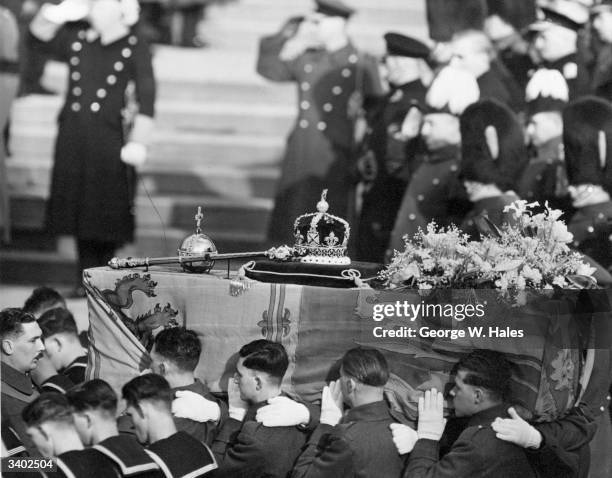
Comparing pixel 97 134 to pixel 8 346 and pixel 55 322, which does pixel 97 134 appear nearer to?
pixel 55 322

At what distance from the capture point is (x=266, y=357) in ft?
18.4

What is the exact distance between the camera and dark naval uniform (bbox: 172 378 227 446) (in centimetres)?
563

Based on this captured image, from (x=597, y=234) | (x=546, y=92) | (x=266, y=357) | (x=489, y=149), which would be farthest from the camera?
(x=546, y=92)

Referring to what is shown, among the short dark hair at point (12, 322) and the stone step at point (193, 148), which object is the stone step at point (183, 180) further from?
the short dark hair at point (12, 322)

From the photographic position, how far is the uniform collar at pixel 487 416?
5.53 metres

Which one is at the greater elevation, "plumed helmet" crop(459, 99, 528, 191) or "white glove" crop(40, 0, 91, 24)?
"white glove" crop(40, 0, 91, 24)

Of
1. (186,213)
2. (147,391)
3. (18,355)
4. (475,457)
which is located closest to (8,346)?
(18,355)

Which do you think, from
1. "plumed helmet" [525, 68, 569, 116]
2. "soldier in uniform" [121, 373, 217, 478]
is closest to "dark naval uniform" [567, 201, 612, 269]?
"plumed helmet" [525, 68, 569, 116]

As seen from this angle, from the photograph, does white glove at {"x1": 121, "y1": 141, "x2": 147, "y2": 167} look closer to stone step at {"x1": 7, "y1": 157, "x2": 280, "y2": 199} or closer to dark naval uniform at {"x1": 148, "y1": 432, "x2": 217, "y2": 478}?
stone step at {"x1": 7, "y1": 157, "x2": 280, "y2": 199}

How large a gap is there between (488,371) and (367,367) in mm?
492

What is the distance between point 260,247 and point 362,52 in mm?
1545

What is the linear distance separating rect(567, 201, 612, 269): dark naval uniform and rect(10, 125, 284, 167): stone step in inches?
105

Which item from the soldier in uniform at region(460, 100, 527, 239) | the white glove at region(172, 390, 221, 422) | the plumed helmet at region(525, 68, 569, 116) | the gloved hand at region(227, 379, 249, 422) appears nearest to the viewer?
the white glove at region(172, 390, 221, 422)

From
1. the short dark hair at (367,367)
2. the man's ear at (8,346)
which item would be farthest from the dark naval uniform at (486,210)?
the man's ear at (8,346)
